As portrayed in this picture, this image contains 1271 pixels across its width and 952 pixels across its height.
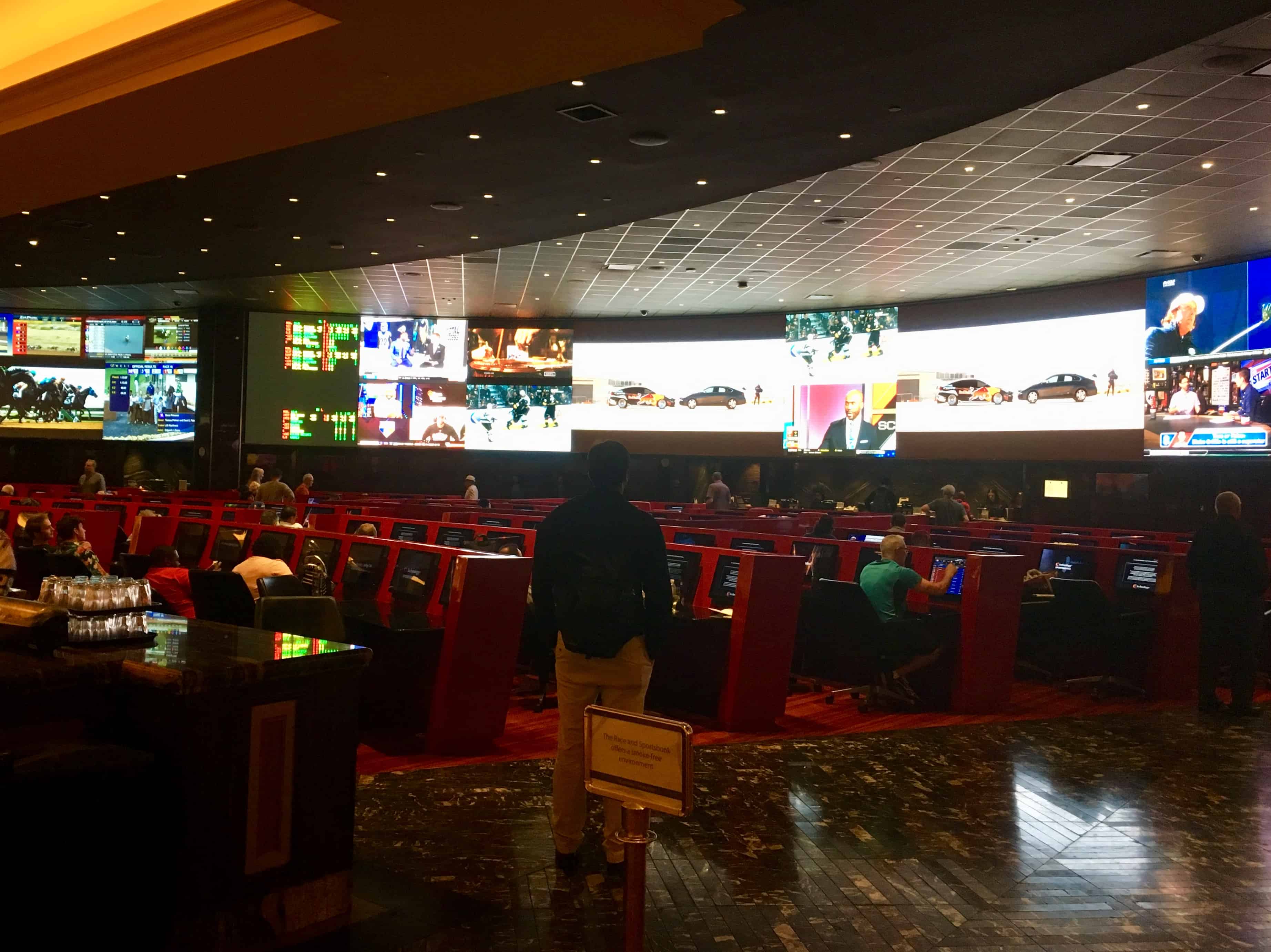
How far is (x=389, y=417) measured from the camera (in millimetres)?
24078

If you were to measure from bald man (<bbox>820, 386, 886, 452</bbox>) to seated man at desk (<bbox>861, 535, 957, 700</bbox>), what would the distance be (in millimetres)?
15041

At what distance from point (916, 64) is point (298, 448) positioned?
61.0 ft

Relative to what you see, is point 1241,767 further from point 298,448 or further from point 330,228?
point 298,448

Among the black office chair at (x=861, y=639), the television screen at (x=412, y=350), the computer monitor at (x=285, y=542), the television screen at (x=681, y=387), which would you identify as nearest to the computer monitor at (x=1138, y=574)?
the black office chair at (x=861, y=639)

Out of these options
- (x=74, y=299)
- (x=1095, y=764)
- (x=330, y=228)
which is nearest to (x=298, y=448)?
(x=74, y=299)

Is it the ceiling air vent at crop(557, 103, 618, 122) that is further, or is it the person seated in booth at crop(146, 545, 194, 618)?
the ceiling air vent at crop(557, 103, 618, 122)

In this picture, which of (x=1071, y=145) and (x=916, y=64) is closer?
(x=916, y=64)

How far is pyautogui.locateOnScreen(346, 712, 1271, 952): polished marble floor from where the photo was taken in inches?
125

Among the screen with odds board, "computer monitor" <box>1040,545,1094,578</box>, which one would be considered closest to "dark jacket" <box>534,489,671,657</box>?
"computer monitor" <box>1040,545,1094,578</box>

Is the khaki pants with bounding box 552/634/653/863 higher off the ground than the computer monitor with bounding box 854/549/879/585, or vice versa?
the computer monitor with bounding box 854/549/879/585

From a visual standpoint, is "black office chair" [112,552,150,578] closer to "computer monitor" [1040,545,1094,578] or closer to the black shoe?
the black shoe

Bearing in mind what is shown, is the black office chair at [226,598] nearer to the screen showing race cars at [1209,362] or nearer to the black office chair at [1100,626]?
the black office chair at [1100,626]

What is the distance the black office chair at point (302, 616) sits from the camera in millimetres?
4535

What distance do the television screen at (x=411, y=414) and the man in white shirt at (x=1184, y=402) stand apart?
48.0 feet
